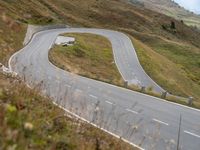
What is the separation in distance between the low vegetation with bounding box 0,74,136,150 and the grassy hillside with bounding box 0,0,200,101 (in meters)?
48.8

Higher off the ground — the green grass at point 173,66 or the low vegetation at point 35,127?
the low vegetation at point 35,127

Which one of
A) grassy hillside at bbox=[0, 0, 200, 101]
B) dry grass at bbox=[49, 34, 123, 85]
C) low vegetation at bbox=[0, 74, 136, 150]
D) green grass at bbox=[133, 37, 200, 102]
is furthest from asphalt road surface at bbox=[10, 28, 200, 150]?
grassy hillside at bbox=[0, 0, 200, 101]

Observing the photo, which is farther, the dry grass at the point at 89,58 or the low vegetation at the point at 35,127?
the dry grass at the point at 89,58

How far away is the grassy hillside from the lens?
6950cm

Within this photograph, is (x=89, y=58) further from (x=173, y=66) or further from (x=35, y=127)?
(x=35, y=127)

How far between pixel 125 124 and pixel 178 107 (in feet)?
28.9

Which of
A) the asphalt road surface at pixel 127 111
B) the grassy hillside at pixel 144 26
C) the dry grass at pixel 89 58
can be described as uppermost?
the asphalt road surface at pixel 127 111

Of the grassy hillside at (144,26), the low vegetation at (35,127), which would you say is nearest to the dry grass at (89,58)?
the grassy hillside at (144,26)

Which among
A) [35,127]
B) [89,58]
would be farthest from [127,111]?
[89,58]

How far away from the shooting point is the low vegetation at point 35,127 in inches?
145

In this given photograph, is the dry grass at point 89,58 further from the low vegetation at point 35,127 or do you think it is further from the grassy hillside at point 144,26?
the low vegetation at point 35,127

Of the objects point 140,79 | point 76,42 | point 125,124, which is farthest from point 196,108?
point 76,42

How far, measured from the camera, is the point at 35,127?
4.94 metres

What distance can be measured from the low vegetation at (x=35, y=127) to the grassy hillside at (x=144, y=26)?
4880 centimetres
